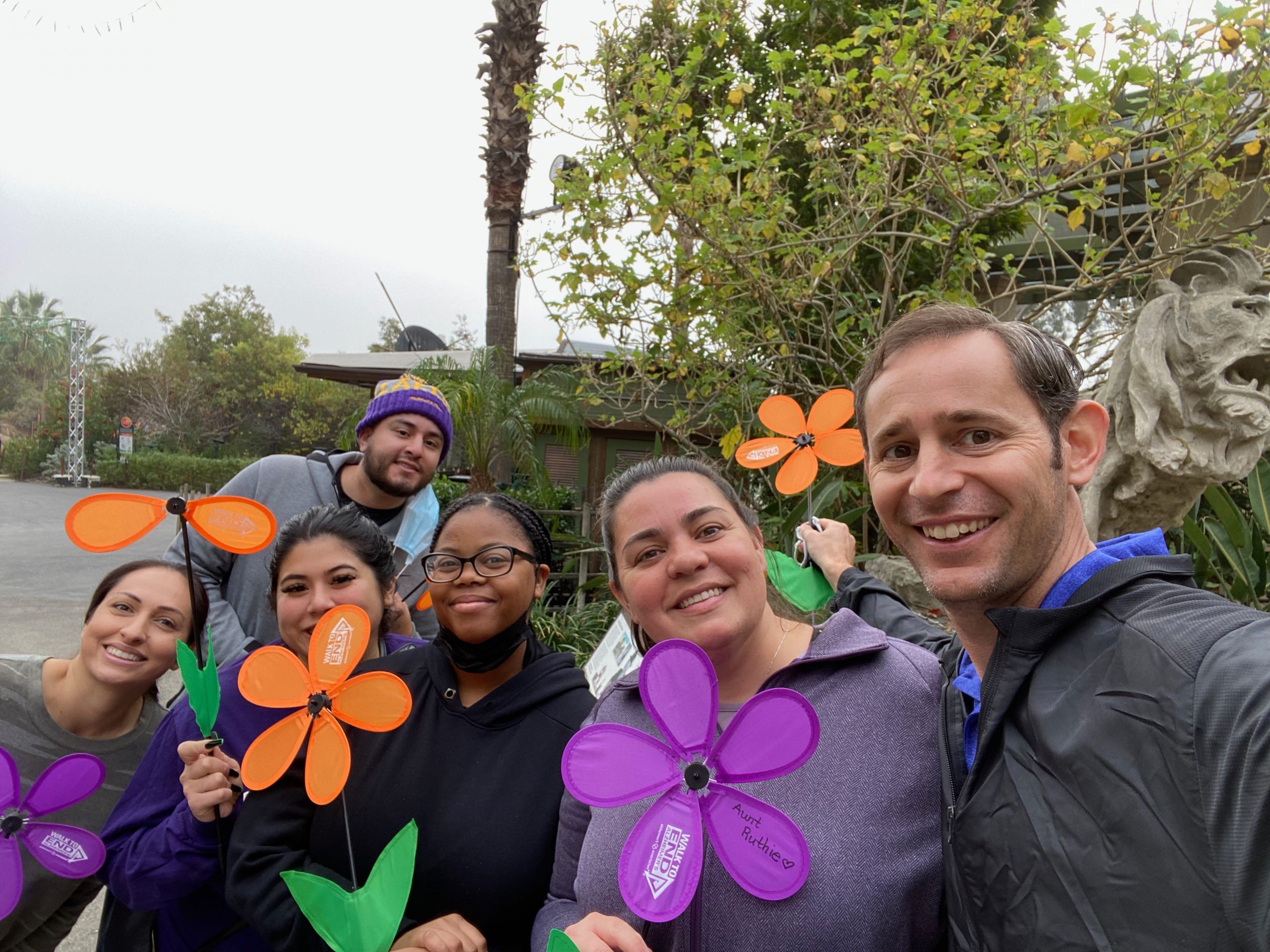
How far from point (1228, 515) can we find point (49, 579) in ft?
39.4

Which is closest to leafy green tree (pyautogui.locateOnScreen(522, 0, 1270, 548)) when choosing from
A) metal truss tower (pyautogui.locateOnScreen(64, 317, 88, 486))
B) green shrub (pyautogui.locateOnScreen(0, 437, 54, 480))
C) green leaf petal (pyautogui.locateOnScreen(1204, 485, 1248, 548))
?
green leaf petal (pyautogui.locateOnScreen(1204, 485, 1248, 548))

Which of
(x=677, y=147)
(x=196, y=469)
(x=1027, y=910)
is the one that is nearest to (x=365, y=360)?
(x=677, y=147)

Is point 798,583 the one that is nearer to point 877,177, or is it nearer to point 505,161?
point 877,177

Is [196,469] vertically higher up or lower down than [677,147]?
lower down

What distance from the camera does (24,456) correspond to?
2305cm

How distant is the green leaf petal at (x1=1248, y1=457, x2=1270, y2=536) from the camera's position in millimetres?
3459

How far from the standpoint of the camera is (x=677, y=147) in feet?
13.1

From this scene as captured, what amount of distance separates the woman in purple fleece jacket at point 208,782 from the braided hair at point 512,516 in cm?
27

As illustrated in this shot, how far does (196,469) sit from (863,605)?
2773 centimetres

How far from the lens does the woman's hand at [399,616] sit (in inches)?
82.2

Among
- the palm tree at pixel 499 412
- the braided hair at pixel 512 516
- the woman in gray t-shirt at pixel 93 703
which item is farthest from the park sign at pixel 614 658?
the palm tree at pixel 499 412

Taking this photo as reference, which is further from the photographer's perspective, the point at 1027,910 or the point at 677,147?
the point at 677,147

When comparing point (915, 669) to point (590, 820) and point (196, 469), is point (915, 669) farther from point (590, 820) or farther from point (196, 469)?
point (196, 469)

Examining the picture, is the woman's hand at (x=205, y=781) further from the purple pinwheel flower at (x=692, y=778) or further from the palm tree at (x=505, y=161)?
the palm tree at (x=505, y=161)
